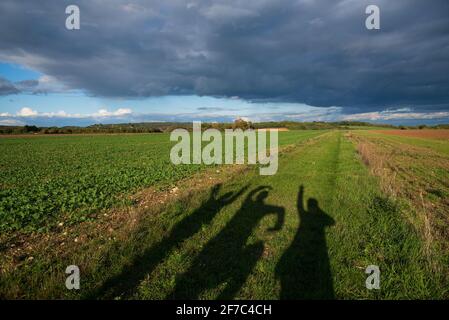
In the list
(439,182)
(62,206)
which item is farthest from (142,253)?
(439,182)

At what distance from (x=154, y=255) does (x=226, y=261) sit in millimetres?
1574

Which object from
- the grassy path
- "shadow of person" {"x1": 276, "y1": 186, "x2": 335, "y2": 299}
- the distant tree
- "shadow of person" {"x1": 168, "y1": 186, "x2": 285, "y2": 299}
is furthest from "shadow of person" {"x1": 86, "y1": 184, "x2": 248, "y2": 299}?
the distant tree

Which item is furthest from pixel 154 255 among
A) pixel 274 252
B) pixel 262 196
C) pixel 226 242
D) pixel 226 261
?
pixel 262 196

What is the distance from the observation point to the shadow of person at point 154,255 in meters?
4.66

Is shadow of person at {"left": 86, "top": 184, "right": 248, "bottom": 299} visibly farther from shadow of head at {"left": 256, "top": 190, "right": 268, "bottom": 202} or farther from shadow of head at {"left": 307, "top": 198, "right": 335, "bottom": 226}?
shadow of head at {"left": 307, "top": 198, "right": 335, "bottom": 226}

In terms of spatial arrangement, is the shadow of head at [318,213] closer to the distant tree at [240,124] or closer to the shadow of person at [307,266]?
the shadow of person at [307,266]

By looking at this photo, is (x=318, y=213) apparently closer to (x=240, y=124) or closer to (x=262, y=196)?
(x=262, y=196)

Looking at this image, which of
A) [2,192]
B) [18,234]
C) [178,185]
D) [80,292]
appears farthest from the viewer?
[178,185]

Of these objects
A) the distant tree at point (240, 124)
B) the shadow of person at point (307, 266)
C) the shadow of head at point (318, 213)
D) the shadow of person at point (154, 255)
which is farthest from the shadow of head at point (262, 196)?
the distant tree at point (240, 124)

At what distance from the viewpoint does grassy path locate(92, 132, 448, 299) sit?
186 inches

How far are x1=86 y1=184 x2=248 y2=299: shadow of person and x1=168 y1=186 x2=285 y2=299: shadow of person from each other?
0.72 meters

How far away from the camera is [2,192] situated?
38.6ft

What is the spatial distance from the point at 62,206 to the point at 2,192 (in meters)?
4.73

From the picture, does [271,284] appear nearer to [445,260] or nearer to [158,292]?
[158,292]
